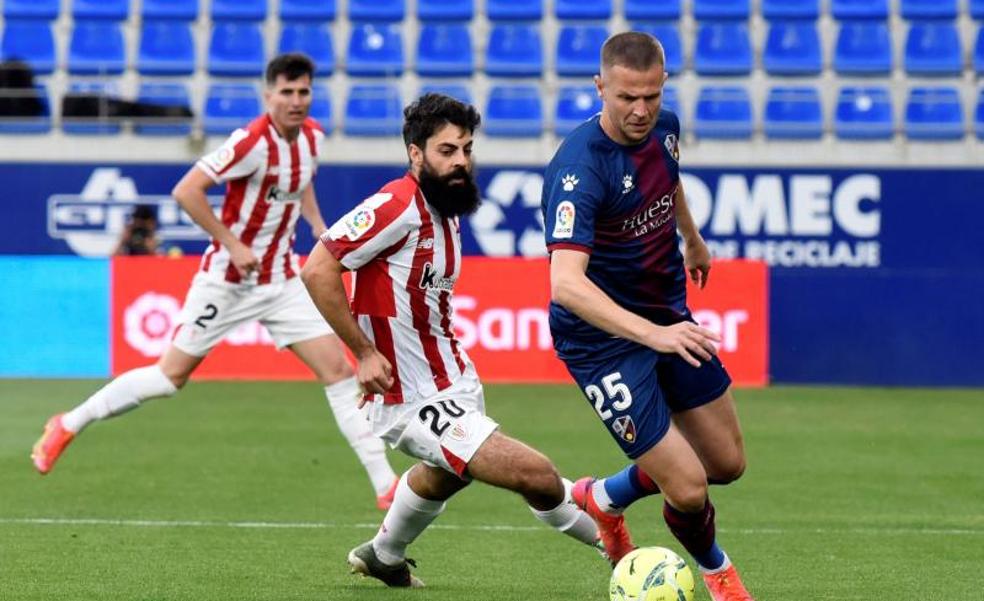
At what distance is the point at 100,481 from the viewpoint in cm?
990

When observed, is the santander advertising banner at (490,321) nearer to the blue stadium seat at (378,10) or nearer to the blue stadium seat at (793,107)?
the blue stadium seat at (793,107)

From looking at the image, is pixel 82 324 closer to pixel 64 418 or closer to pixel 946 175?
pixel 64 418

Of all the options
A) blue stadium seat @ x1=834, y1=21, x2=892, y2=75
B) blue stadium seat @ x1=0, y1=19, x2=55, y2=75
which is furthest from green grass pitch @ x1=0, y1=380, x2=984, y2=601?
blue stadium seat @ x1=0, y1=19, x2=55, y2=75

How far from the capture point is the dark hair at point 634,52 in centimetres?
575

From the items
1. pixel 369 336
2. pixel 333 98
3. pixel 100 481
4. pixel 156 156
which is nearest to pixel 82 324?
pixel 156 156

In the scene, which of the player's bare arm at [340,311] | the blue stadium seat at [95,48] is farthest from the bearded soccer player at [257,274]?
the blue stadium seat at [95,48]

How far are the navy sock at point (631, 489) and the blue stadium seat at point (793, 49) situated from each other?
13104 millimetres

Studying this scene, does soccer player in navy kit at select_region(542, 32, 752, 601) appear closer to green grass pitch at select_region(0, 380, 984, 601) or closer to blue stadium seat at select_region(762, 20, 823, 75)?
green grass pitch at select_region(0, 380, 984, 601)

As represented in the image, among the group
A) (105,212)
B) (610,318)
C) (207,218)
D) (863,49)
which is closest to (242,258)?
(207,218)

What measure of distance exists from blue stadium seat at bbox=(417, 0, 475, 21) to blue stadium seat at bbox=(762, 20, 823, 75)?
352 centimetres

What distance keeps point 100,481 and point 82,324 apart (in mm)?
6504

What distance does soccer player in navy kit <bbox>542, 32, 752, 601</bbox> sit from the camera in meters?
5.78

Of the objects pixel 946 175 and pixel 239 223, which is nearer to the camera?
pixel 239 223

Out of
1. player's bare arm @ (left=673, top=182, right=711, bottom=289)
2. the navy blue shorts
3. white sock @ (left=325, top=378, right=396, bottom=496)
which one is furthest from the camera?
white sock @ (left=325, top=378, right=396, bottom=496)
